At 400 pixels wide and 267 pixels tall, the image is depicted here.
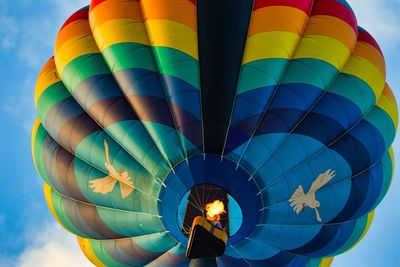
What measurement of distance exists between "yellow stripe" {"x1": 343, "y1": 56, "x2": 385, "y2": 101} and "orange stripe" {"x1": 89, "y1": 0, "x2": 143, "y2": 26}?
325 cm

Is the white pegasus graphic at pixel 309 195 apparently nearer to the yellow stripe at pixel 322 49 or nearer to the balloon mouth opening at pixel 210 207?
the balloon mouth opening at pixel 210 207

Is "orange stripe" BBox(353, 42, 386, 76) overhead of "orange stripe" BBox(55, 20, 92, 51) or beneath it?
beneath

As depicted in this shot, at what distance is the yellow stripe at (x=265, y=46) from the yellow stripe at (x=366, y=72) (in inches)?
44.8

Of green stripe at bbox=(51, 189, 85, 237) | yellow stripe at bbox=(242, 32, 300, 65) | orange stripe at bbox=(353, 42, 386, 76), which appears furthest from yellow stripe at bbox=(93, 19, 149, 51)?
orange stripe at bbox=(353, 42, 386, 76)

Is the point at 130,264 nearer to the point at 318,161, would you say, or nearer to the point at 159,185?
the point at 159,185

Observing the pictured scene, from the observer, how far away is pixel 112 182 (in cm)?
854

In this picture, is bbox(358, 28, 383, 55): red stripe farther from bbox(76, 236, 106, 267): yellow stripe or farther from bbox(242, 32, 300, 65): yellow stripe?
bbox(76, 236, 106, 267): yellow stripe

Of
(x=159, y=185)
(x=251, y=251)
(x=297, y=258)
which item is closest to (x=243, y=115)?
(x=159, y=185)

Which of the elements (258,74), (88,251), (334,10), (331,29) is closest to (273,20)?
(258,74)

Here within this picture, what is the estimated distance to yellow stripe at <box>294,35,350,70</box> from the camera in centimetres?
834

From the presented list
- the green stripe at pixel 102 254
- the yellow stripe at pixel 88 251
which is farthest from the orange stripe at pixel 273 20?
the yellow stripe at pixel 88 251

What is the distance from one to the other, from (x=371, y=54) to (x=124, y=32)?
3.85m

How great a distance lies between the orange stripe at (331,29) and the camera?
8.47m

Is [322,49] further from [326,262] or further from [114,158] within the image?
[326,262]
